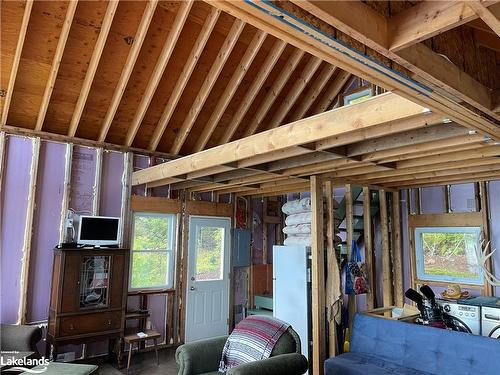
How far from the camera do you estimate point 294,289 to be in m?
5.27

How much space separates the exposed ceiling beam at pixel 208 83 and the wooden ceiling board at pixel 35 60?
2.06 m

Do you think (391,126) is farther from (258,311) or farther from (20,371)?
(258,311)

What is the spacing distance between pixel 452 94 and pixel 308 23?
1098mm

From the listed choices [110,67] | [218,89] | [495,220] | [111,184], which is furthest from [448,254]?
[110,67]

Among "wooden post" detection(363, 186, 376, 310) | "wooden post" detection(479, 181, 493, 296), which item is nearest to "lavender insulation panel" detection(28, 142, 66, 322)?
"wooden post" detection(363, 186, 376, 310)

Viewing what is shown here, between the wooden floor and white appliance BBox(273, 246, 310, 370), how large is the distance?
1.71 m

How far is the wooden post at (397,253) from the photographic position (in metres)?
5.90

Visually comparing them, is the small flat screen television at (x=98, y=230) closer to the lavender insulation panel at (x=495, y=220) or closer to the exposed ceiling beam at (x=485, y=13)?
the exposed ceiling beam at (x=485, y=13)

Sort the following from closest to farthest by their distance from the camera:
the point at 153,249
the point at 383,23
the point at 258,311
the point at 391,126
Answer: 1. the point at 383,23
2. the point at 391,126
3. the point at 153,249
4. the point at 258,311

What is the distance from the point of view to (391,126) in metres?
2.98

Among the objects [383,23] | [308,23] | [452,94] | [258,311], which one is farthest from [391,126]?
[258,311]

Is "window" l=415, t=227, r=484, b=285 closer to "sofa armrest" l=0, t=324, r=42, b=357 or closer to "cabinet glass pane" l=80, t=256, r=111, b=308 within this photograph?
"cabinet glass pane" l=80, t=256, r=111, b=308

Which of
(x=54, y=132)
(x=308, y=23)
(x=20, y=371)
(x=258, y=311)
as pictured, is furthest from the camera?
(x=258, y=311)

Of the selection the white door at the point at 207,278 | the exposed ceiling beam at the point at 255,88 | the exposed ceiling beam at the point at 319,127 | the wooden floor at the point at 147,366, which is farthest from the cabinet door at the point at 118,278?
the exposed ceiling beam at the point at 255,88
